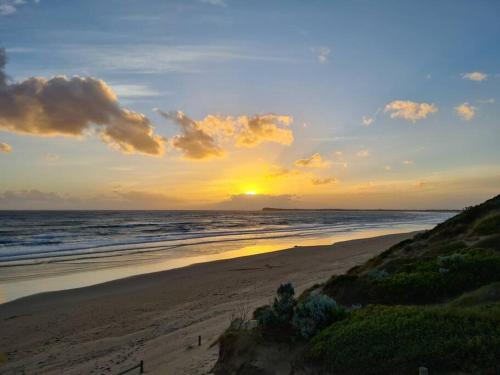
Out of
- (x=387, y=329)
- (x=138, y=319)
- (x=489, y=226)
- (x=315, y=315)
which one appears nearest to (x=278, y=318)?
(x=315, y=315)

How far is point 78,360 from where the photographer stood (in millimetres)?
9883

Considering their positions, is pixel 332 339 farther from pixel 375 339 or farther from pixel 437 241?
pixel 437 241

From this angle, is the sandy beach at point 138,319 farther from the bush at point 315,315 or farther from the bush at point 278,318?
the bush at point 315,315

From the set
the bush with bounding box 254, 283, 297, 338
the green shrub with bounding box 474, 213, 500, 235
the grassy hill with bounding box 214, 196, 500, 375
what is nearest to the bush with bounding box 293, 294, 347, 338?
the grassy hill with bounding box 214, 196, 500, 375

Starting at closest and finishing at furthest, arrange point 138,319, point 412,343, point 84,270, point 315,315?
point 412,343 < point 315,315 < point 138,319 < point 84,270

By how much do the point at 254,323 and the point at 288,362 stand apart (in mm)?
1601

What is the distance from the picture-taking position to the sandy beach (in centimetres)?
941

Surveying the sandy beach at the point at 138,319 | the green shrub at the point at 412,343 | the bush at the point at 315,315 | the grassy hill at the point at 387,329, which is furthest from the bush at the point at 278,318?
the sandy beach at the point at 138,319

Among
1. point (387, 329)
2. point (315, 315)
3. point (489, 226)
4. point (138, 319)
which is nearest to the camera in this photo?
point (387, 329)

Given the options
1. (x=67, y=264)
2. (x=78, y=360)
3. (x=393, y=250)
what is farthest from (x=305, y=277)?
(x=67, y=264)

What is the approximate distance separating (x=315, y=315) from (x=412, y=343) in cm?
173

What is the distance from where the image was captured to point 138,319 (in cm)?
1350

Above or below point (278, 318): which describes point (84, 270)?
below

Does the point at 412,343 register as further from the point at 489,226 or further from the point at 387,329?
the point at 489,226
